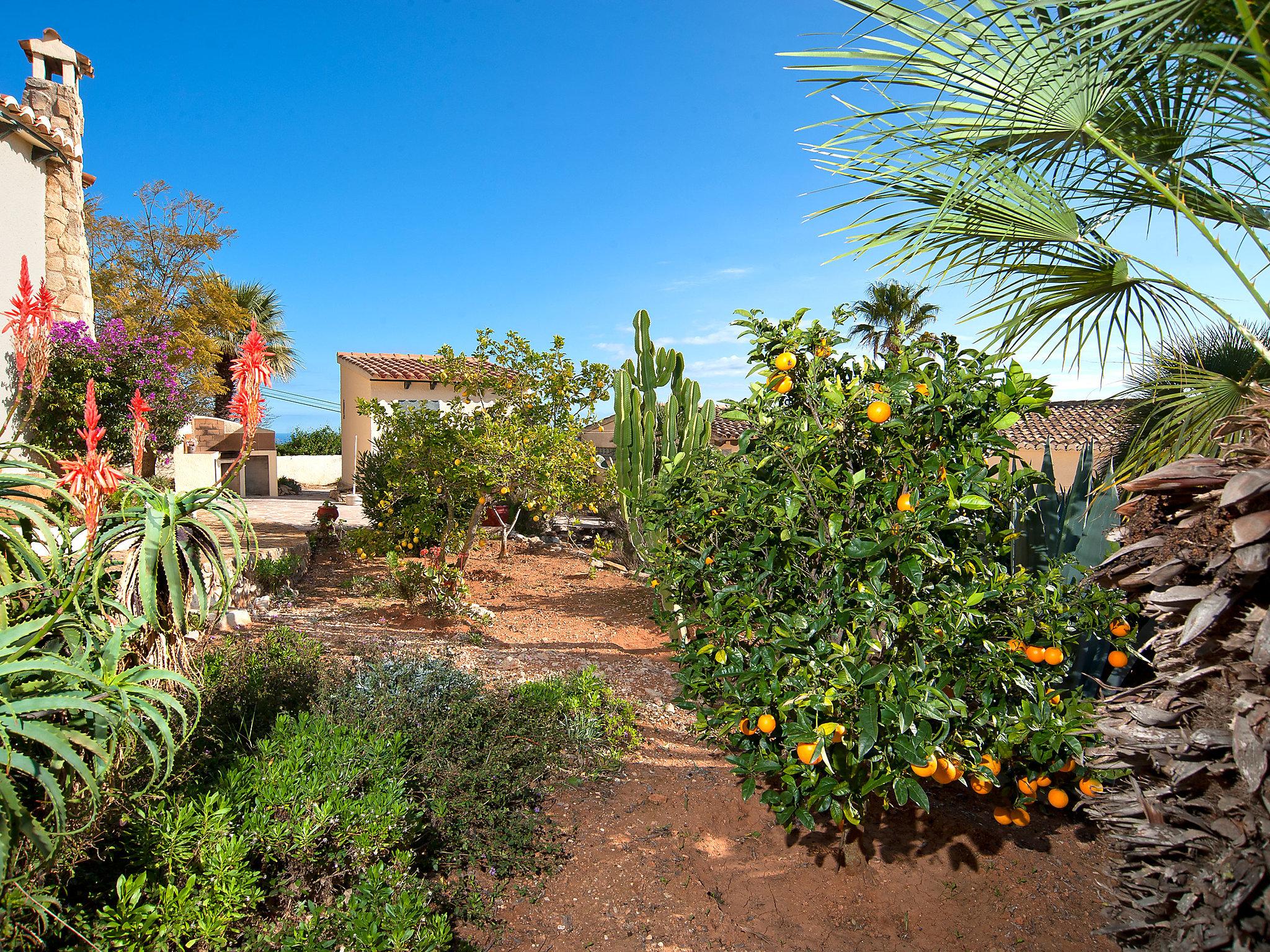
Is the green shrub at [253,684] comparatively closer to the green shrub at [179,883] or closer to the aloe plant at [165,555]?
the green shrub at [179,883]

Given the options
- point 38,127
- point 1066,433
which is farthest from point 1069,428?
point 38,127

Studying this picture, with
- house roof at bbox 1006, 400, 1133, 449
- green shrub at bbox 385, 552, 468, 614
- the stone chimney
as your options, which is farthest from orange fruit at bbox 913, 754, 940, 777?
house roof at bbox 1006, 400, 1133, 449

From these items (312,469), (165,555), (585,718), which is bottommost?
(585,718)

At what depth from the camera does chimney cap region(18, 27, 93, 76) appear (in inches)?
403

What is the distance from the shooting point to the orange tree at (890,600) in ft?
7.57

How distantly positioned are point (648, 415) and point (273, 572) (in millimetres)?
4346

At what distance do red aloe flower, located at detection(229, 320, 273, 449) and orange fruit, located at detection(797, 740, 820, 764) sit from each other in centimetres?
191

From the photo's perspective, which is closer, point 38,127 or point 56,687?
point 56,687

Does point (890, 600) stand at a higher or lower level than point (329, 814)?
higher

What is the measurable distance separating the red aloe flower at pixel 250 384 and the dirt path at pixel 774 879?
2.18 meters

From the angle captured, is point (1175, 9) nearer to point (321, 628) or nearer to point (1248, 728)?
point (1248, 728)

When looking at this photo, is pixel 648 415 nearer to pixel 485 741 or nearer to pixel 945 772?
pixel 485 741

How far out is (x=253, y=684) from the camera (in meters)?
3.38

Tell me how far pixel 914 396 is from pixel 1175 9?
4.04 feet
